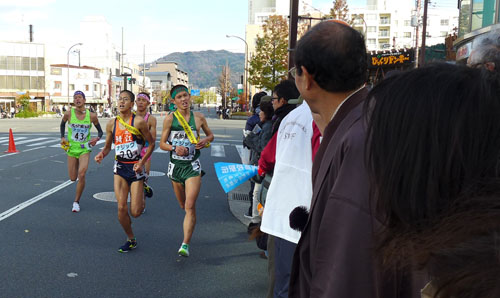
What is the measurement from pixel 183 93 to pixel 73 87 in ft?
298

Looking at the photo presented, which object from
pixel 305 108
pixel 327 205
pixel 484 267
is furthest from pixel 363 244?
pixel 305 108

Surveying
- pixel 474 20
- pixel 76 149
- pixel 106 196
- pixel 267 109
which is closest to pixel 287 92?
pixel 267 109

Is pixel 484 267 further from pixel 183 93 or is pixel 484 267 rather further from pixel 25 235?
pixel 25 235

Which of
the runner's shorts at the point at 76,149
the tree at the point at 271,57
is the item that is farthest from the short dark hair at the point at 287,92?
the tree at the point at 271,57

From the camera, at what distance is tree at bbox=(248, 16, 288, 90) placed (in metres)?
44.9

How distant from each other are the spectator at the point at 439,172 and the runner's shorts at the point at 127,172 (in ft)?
18.1

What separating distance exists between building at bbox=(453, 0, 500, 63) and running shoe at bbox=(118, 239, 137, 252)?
37.3 ft

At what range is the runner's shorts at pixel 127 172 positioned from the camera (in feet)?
20.5

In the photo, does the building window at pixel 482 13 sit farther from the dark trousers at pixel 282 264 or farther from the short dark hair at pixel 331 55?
the short dark hair at pixel 331 55

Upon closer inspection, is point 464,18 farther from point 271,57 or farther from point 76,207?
point 271,57

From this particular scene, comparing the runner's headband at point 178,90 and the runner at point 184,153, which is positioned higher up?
the runner's headband at point 178,90

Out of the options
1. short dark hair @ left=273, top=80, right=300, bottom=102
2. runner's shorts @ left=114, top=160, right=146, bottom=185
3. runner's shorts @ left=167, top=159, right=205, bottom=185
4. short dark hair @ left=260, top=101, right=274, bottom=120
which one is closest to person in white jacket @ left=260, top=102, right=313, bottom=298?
short dark hair @ left=273, top=80, right=300, bottom=102

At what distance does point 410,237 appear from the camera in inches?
38.1

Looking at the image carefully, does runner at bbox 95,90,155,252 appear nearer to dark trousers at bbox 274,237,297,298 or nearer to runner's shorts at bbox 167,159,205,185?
runner's shorts at bbox 167,159,205,185
